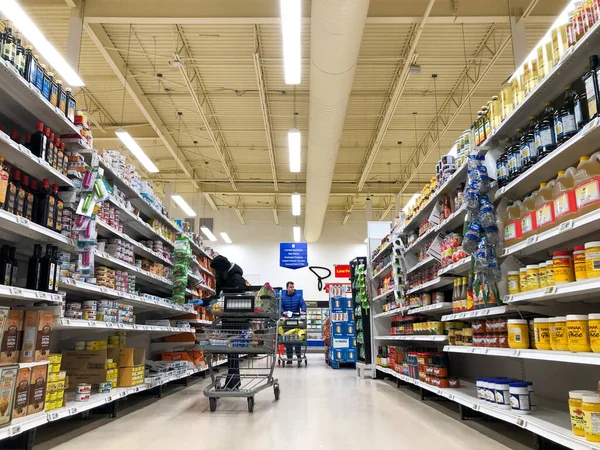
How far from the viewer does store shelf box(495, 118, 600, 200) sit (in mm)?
2217

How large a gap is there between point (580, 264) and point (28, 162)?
3.52 m

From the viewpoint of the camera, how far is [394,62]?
32.5 feet

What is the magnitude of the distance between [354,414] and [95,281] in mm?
2682

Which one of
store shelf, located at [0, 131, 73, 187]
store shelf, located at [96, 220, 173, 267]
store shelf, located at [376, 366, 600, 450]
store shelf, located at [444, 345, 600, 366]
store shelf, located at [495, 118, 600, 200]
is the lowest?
store shelf, located at [376, 366, 600, 450]

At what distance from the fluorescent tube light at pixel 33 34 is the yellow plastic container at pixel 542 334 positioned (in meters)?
5.94

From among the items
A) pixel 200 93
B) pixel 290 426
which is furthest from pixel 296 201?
pixel 290 426

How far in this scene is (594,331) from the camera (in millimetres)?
2096

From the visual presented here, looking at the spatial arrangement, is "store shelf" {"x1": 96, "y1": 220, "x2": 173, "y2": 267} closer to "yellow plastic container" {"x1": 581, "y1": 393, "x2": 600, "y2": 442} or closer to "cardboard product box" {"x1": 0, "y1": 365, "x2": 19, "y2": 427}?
"cardboard product box" {"x1": 0, "y1": 365, "x2": 19, "y2": 427}

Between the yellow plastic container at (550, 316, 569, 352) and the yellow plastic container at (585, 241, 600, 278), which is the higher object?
the yellow plastic container at (585, 241, 600, 278)

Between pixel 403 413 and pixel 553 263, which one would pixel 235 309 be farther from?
pixel 553 263

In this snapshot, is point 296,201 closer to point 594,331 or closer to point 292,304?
point 292,304

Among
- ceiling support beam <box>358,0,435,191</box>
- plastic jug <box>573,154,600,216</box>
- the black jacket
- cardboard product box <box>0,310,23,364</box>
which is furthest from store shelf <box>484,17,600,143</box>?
ceiling support beam <box>358,0,435,191</box>

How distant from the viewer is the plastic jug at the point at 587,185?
2.15m

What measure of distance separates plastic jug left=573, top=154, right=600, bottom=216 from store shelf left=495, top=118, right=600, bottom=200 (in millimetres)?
96
